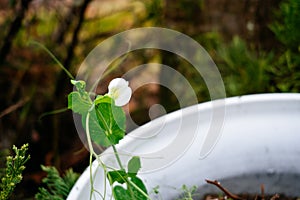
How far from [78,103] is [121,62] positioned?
439 millimetres

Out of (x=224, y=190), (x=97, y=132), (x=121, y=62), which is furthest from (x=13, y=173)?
(x=121, y=62)

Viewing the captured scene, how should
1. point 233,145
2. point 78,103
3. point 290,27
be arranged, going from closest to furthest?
point 78,103, point 233,145, point 290,27

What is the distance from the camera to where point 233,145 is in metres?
0.60

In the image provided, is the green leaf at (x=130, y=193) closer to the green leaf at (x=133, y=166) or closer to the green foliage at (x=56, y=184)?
the green leaf at (x=133, y=166)

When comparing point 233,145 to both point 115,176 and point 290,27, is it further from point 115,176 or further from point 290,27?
point 290,27

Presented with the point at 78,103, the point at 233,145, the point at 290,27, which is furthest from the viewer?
the point at 290,27

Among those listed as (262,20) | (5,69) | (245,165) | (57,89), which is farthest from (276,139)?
(5,69)

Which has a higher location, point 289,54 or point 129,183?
point 289,54

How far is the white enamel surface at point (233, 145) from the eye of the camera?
58cm

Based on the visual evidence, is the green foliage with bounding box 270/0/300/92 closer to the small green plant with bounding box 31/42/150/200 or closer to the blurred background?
the blurred background

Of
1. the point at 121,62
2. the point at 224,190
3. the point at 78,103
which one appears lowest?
the point at 224,190

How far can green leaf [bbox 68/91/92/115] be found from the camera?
476mm

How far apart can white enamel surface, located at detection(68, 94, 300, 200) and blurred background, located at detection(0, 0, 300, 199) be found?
0.72 ft

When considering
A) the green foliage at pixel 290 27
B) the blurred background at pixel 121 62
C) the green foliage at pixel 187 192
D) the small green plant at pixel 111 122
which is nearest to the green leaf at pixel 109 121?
the small green plant at pixel 111 122
